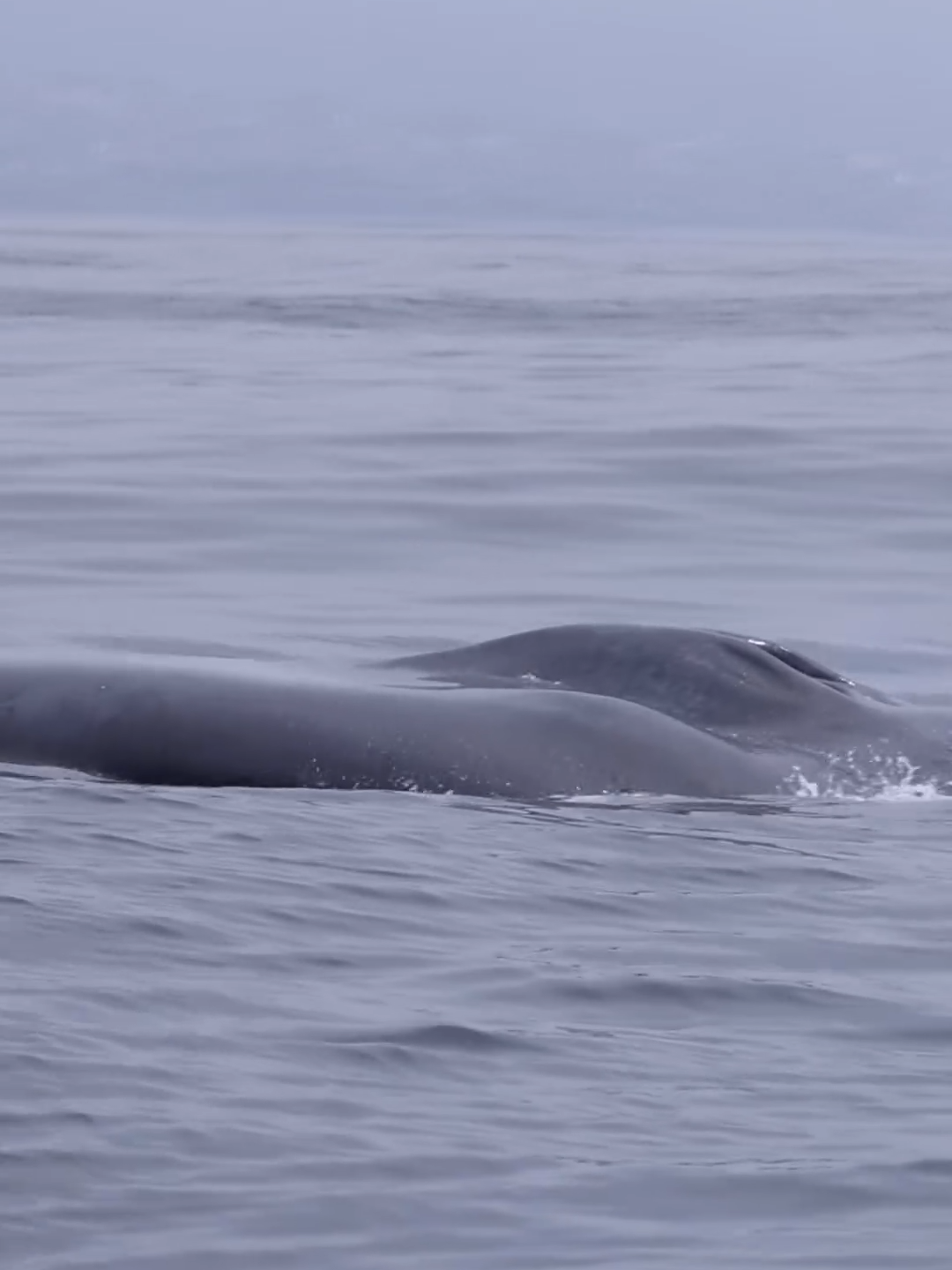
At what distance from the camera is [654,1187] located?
4.90m

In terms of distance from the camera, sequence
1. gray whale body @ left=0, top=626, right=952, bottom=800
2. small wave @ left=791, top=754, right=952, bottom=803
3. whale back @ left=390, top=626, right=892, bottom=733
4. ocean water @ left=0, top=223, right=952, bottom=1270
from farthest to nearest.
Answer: whale back @ left=390, top=626, right=892, bottom=733 < small wave @ left=791, top=754, right=952, bottom=803 < gray whale body @ left=0, top=626, right=952, bottom=800 < ocean water @ left=0, top=223, right=952, bottom=1270

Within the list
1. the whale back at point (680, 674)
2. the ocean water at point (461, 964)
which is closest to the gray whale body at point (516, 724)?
the whale back at point (680, 674)

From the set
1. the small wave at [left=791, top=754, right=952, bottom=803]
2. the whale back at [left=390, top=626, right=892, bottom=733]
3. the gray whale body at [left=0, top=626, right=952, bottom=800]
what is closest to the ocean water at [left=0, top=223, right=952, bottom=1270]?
the small wave at [left=791, top=754, right=952, bottom=803]

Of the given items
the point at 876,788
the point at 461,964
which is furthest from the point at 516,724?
the point at 461,964

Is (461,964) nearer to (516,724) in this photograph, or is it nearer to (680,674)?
(516,724)

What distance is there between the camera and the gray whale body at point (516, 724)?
26.6 ft

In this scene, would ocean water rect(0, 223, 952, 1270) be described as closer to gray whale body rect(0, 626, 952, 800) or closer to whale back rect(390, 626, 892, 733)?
gray whale body rect(0, 626, 952, 800)

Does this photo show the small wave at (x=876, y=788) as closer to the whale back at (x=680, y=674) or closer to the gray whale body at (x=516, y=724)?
the gray whale body at (x=516, y=724)

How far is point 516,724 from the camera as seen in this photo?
8.27 metres

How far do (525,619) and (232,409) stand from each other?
1049 cm

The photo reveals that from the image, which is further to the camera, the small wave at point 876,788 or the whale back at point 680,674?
the whale back at point 680,674

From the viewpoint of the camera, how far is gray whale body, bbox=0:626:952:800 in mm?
8109

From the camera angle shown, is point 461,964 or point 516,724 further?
point 516,724

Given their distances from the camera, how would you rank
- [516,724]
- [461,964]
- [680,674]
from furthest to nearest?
[680,674] < [516,724] < [461,964]
